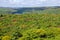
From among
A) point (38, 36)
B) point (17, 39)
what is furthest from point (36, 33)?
point (17, 39)

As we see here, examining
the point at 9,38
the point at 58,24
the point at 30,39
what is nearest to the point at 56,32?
the point at 30,39

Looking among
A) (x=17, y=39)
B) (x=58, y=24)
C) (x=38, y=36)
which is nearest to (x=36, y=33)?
(x=38, y=36)

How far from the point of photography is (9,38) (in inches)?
1811

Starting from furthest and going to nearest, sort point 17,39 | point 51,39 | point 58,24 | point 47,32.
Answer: point 58,24 → point 47,32 → point 17,39 → point 51,39

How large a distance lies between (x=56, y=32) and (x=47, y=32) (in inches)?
107

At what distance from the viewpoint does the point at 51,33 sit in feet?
158

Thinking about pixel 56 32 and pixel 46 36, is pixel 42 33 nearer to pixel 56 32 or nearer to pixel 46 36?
pixel 46 36

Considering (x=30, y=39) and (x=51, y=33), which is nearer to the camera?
(x=30, y=39)

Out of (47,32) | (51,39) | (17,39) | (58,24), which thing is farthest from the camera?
(58,24)

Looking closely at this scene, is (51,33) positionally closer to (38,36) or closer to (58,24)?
(38,36)

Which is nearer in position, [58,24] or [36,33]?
[36,33]

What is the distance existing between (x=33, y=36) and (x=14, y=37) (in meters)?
4.61

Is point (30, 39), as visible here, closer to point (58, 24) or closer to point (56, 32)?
point (56, 32)

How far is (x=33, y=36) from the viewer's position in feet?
152
